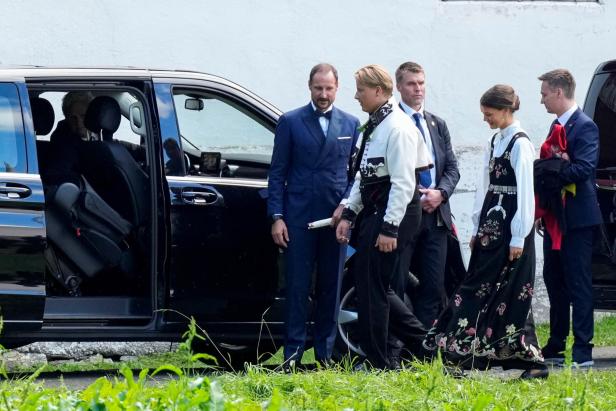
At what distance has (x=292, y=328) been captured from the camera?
8461 millimetres

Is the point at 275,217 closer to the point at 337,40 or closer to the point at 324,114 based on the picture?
the point at 324,114

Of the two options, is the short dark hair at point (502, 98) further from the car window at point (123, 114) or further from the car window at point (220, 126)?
the car window at point (123, 114)

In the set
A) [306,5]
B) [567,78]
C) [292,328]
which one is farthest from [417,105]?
[306,5]

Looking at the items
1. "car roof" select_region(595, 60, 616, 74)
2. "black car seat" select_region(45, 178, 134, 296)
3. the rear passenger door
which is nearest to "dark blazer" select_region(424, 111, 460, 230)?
"car roof" select_region(595, 60, 616, 74)

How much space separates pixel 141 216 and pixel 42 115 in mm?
803

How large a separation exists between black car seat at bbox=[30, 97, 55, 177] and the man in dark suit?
2129 millimetres

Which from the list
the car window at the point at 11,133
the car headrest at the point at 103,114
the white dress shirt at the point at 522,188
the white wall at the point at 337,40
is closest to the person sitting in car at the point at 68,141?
the car headrest at the point at 103,114

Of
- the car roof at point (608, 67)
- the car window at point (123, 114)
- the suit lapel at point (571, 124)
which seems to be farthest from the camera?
the car roof at point (608, 67)

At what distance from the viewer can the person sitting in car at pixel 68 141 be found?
849 centimetres

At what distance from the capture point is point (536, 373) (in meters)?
8.29

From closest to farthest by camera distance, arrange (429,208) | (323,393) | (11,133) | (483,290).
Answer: (323,393)
(11,133)
(483,290)
(429,208)

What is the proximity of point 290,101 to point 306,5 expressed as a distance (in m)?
0.74

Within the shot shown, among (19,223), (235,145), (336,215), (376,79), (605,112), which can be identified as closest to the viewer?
(19,223)

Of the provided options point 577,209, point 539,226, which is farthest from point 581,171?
point 539,226
